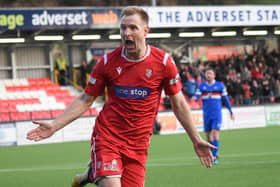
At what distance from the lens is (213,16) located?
3919 cm

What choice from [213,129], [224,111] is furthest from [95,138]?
[224,111]

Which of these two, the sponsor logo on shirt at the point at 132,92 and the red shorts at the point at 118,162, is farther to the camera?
the sponsor logo on shirt at the point at 132,92

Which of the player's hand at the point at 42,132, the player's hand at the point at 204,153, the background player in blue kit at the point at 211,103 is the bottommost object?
the background player in blue kit at the point at 211,103

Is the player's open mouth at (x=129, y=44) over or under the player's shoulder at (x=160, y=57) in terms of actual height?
over

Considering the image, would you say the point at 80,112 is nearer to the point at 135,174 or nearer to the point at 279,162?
the point at 135,174

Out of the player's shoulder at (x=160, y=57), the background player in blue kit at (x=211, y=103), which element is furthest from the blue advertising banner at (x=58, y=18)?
the player's shoulder at (x=160, y=57)

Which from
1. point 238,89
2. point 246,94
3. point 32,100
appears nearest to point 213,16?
point 238,89

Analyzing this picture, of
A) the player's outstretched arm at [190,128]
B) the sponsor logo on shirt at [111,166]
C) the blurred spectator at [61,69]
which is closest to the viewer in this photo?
the player's outstretched arm at [190,128]

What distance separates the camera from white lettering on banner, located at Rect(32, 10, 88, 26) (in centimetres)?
3525

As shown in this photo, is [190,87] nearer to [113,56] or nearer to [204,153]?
[113,56]

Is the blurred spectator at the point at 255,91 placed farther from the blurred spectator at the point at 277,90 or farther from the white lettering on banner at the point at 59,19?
the white lettering on banner at the point at 59,19

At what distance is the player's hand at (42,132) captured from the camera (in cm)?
745

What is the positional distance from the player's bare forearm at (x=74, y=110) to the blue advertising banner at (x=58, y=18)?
2652cm

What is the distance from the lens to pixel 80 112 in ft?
26.3
